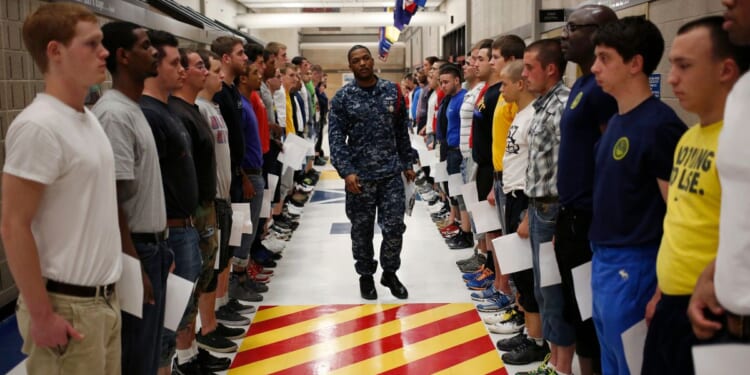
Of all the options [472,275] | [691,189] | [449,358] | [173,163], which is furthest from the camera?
[472,275]

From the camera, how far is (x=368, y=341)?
13.7 ft

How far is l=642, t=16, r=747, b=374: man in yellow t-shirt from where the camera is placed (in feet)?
5.90

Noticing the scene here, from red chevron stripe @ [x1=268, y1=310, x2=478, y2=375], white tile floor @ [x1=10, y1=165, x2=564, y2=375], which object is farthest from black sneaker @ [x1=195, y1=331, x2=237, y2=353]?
white tile floor @ [x1=10, y1=165, x2=564, y2=375]

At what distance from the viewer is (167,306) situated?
2.75 meters

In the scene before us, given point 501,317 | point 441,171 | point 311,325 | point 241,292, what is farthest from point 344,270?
point 501,317

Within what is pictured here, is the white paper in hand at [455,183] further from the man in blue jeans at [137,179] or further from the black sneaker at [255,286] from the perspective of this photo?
the man in blue jeans at [137,179]

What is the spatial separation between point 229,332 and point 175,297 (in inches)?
61.7

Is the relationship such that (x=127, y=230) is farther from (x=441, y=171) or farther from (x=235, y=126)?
(x=441, y=171)

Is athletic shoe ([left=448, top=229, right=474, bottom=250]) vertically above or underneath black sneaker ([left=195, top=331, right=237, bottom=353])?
above

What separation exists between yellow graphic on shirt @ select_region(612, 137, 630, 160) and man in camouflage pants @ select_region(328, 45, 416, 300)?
8.56 ft

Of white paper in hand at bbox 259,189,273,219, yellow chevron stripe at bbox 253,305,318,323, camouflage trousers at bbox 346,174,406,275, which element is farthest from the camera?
white paper in hand at bbox 259,189,273,219

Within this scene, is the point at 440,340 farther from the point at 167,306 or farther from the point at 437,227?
the point at 437,227

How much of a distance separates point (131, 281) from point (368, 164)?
2.65m

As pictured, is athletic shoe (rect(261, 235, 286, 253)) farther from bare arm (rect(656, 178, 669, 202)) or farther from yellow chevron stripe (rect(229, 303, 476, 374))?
bare arm (rect(656, 178, 669, 202))
